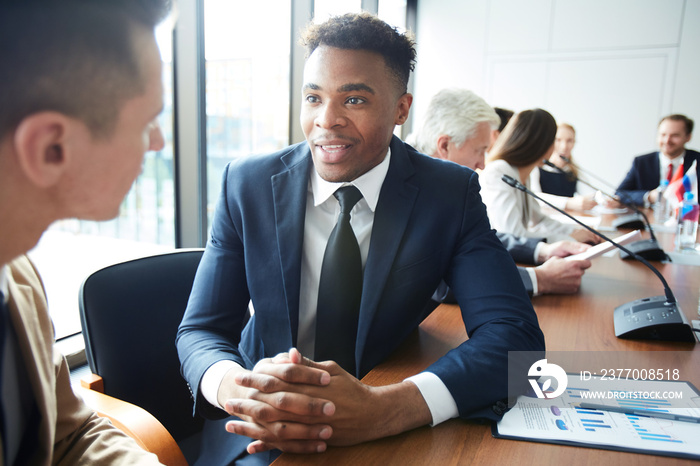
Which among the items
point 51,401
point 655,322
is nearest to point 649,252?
point 655,322

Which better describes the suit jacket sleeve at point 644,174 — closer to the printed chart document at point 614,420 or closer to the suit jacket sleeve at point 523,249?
the suit jacket sleeve at point 523,249

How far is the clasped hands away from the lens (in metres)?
0.80

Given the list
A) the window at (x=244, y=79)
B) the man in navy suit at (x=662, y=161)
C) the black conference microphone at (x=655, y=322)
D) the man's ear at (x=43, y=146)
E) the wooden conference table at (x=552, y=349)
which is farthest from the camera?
the man in navy suit at (x=662, y=161)

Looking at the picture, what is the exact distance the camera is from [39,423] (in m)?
0.66

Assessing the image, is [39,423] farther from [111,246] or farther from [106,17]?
[111,246]

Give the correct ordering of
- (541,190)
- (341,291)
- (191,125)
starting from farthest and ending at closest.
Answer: (541,190) → (191,125) → (341,291)

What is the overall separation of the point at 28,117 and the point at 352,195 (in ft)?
3.09

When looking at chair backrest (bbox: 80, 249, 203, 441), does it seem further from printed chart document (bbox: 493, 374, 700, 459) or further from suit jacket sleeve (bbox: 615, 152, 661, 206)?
suit jacket sleeve (bbox: 615, 152, 661, 206)

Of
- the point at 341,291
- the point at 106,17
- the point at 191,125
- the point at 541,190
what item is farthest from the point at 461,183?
the point at 541,190

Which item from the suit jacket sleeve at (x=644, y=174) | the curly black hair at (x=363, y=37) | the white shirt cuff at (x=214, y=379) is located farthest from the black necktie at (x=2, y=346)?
the suit jacket sleeve at (x=644, y=174)

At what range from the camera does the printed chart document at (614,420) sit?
82 cm

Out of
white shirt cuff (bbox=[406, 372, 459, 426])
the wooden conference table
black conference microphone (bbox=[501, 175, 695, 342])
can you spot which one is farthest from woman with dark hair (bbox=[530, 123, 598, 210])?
white shirt cuff (bbox=[406, 372, 459, 426])

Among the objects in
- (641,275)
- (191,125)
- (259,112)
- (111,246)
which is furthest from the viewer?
(259,112)

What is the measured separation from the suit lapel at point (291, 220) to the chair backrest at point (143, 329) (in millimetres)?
373
